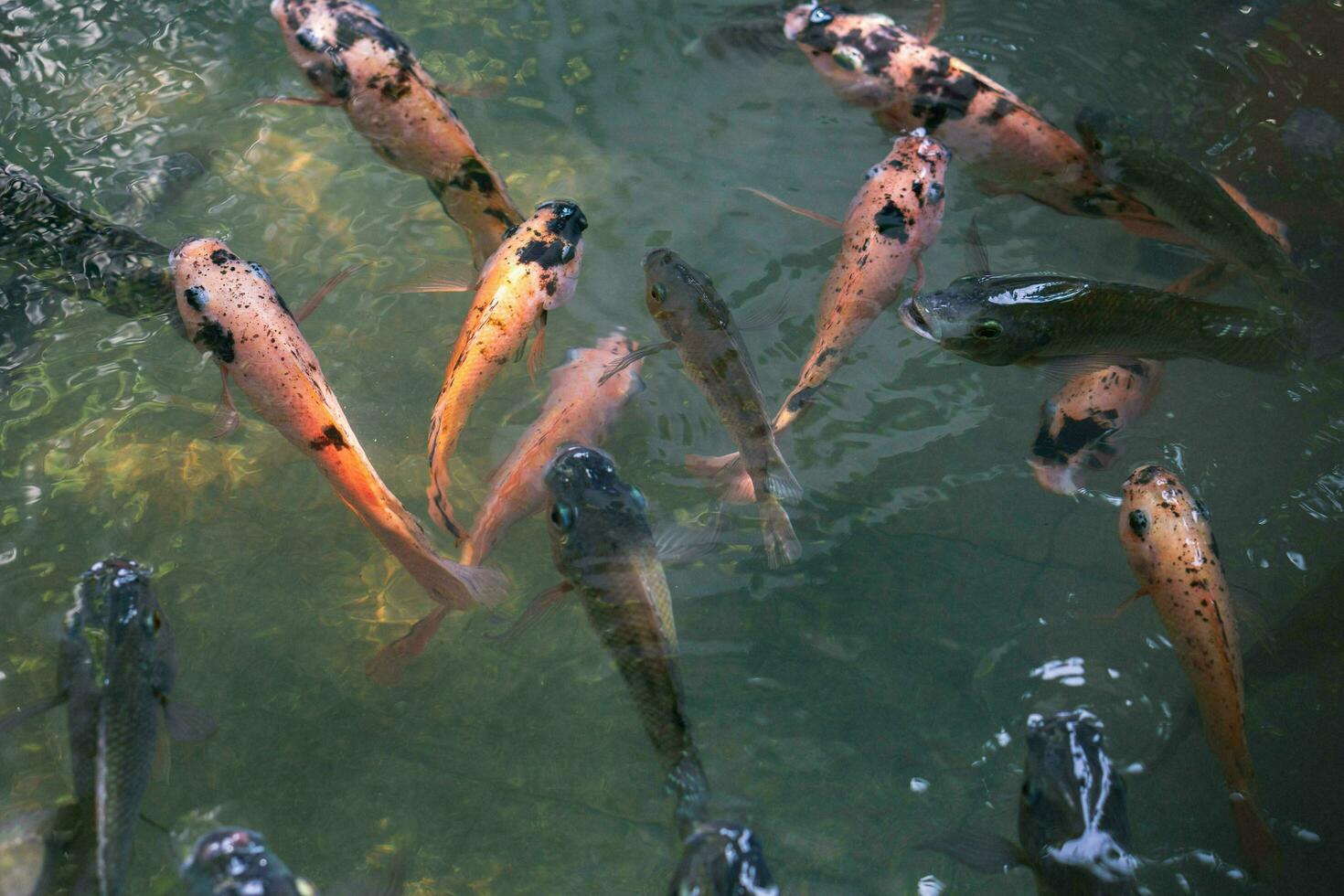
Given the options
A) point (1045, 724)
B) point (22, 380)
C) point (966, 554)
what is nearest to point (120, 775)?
point (22, 380)

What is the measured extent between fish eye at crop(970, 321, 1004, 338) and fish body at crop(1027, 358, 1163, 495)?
0.58 meters

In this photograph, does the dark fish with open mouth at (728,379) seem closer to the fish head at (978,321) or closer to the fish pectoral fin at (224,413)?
the fish head at (978,321)

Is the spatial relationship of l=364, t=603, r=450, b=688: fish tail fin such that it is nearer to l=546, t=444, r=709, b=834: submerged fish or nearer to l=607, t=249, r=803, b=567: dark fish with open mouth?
l=546, t=444, r=709, b=834: submerged fish

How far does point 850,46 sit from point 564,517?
2950 millimetres

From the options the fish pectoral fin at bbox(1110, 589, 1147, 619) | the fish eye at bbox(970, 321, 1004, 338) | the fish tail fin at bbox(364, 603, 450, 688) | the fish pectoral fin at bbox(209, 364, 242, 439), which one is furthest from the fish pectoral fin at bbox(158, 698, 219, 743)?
the fish pectoral fin at bbox(1110, 589, 1147, 619)

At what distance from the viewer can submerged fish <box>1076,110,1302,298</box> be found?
4.02m

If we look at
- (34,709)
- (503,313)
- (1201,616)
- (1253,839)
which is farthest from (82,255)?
(1253,839)

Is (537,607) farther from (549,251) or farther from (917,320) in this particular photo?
(917,320)

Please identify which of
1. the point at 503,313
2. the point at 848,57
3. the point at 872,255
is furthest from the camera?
the point at 848,57

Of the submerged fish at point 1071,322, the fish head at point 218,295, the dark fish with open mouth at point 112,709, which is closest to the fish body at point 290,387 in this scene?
the fish head at point 218,295

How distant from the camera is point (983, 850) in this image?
294cm

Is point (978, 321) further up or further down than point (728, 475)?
further up

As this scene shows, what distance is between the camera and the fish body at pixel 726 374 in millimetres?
3480

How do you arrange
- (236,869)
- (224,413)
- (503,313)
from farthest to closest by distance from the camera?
(224,413), (503,313), (236,869)
